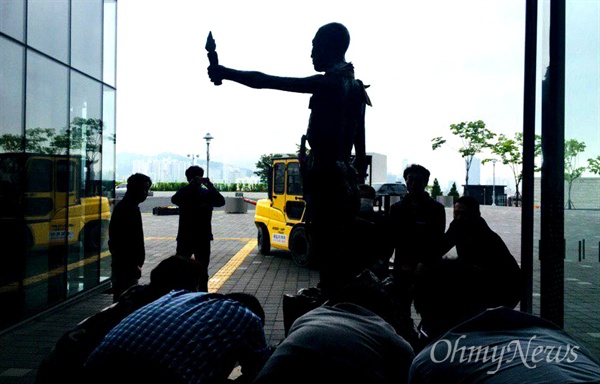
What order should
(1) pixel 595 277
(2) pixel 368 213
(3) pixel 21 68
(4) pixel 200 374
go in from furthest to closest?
(3) pixel 21 68
(2) pixel 368 213
(1) pixel 595 277
(4) pixel 200 374

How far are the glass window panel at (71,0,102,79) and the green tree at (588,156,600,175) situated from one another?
6.93 m

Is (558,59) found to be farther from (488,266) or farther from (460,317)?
(460,317)

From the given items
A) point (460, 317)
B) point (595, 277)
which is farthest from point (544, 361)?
point (595, 277)

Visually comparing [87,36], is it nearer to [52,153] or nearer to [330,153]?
Result: [52,153]

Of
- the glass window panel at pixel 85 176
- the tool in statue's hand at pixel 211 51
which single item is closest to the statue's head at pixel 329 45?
the tool in statue's hand at pixel 211 51

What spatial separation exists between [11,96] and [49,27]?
142 centimetres

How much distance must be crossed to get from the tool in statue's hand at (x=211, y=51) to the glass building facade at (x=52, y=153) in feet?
12.8

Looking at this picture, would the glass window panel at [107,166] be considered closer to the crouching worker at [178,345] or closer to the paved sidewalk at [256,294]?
the paved sidewalk at [256,294]

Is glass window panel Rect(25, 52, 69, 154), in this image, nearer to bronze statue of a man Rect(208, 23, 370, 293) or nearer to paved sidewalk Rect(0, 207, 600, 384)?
paved sidewalk Rect(0, 207, 600, 384)

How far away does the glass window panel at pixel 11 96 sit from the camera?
19.1ft

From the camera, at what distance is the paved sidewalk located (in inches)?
172

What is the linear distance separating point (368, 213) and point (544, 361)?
4.00 metres

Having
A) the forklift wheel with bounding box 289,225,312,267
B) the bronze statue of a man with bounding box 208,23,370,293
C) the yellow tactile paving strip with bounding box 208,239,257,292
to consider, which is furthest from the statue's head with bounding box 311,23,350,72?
the forklift wheel with bounding box 289,225,312,267

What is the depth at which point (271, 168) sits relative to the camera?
1235 centimetres
